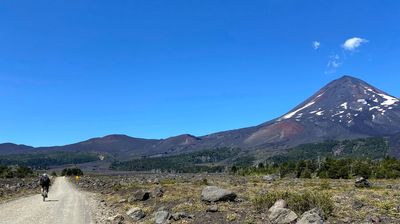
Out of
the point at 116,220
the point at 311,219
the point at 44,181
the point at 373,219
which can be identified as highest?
the point at 44,181

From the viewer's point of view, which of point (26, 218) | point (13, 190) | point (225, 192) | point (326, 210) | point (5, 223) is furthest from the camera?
point (13, 190)

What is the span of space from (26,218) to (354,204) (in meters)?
18.8

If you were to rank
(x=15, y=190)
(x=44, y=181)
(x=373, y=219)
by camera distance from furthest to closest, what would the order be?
(x=15, y=190)
(x=44, y=181)
(x=373, y=219)

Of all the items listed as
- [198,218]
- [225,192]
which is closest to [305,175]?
[225,192]

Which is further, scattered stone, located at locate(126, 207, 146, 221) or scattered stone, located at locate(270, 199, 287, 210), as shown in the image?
scattered stone, located at locate(126, 207, 146, 221)

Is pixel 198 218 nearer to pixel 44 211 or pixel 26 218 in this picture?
pixel 26 218

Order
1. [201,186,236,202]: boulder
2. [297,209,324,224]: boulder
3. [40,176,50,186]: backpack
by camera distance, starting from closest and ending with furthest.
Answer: [297,209,324,224]: boulder → [201,186,236,202]: boulder → [40,176,50,186]: backpack

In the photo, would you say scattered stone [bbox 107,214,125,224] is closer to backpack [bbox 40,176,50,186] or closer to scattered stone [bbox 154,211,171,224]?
scattered stone [bbox 154,211,171,224]

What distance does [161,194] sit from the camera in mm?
34531

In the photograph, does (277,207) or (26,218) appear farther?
(26,218)

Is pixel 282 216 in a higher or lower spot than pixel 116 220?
lower

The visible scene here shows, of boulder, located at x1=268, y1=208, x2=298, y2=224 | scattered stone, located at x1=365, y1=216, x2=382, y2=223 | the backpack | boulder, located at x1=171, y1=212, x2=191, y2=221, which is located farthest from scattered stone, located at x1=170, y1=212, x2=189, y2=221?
the backpack

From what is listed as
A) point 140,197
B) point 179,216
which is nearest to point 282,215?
point 179,216

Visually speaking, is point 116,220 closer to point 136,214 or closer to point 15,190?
point 136,214
